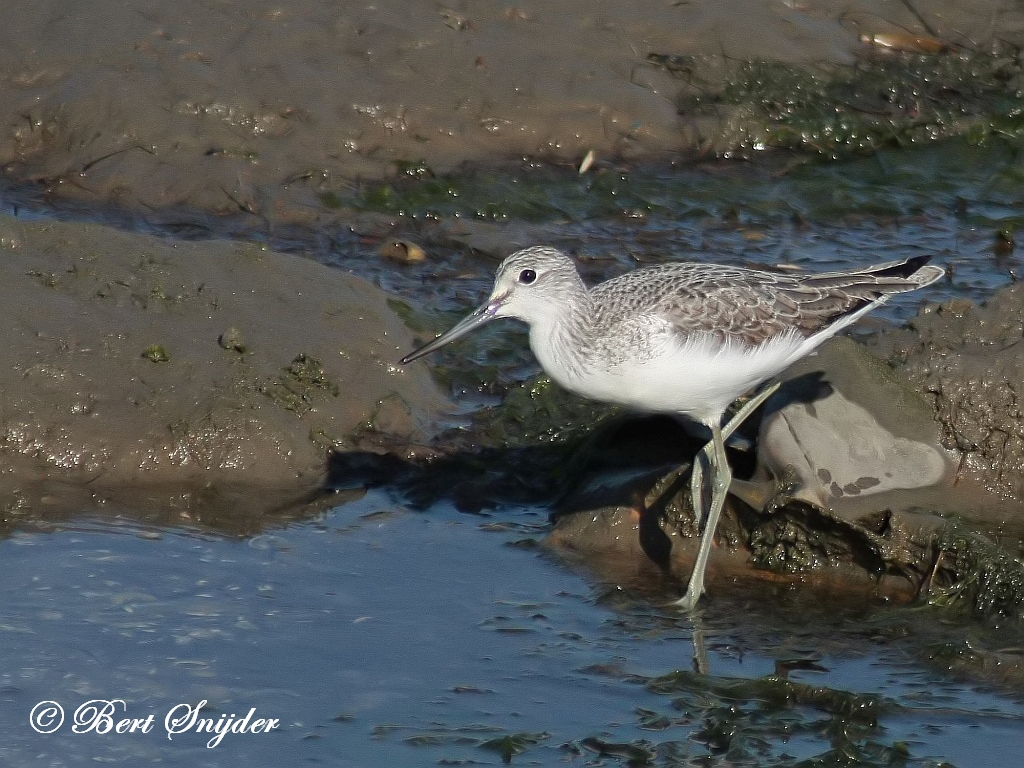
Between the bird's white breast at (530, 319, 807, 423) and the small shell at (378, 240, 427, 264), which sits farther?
the small shell at (378, 240, 427, 264)

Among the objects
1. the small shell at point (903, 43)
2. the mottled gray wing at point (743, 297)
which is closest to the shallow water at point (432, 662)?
the mottled gray wing at point (743, 297)

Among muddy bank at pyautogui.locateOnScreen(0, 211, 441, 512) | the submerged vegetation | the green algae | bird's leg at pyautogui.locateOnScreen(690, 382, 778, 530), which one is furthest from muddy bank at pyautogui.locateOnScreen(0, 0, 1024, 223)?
bird's leg at pyautogui.locateOnScreen(690, 382, 778, 530)

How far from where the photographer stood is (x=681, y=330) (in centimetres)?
681

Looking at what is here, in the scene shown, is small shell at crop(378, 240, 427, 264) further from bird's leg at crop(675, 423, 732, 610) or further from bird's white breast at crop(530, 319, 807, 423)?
bird's leg at crop(675, 423, 732, 610)

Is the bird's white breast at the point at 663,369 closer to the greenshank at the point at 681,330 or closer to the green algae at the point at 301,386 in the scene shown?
the greenshank at the point at 681,330

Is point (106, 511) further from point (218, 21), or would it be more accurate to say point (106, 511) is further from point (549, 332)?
point (218, 21)

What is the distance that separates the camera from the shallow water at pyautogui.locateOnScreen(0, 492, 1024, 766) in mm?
5586

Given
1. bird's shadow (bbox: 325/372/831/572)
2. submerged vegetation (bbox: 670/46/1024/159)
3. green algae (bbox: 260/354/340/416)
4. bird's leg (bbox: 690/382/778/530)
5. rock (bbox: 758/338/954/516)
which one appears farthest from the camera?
submerged vegetation (bbox: 670/46/1024/159)

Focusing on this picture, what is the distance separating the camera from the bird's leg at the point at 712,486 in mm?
6824

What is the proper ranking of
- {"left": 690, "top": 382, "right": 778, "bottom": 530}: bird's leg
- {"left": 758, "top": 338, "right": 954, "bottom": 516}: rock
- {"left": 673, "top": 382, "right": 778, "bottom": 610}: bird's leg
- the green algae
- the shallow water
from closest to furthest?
the shallow water, {"left": 673, "top": 382, "right": 778, "bottom": 610}: bird's leg, {"left": 758, "top": 338, "right": 954, "bottom": 516}: rock, {"left": 690, "top": 382, "right": 778, "bottom": 530}: bird's leg, the green algae

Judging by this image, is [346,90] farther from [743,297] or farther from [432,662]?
[432,662]

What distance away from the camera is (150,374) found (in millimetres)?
7926

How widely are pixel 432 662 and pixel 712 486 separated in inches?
67.8

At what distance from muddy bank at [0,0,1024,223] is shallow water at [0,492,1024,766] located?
401 centimetres
